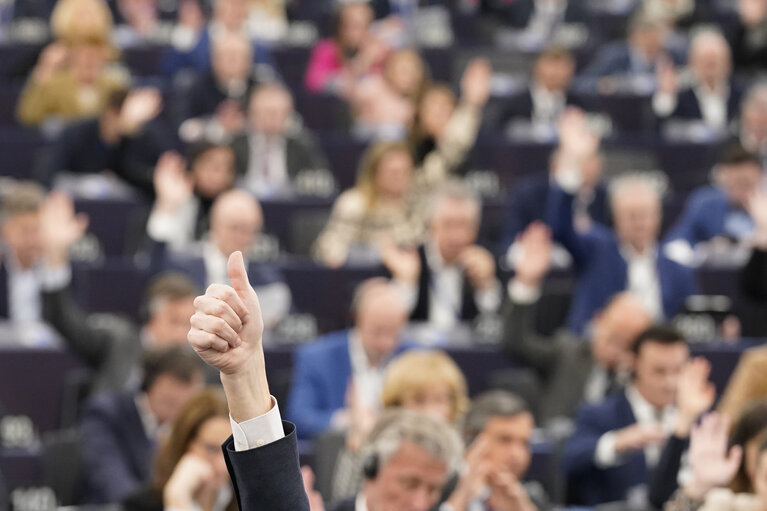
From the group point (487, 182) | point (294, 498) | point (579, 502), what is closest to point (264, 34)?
point (487, 182)

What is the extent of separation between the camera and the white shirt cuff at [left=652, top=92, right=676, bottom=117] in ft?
29.8

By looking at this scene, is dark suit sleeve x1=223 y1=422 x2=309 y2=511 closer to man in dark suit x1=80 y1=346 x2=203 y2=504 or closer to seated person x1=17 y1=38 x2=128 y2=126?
man in dark suit x1=80 y1=346 x2=203 y2=504

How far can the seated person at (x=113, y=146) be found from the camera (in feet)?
24.0

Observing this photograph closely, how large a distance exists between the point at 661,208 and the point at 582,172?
0.64 metres

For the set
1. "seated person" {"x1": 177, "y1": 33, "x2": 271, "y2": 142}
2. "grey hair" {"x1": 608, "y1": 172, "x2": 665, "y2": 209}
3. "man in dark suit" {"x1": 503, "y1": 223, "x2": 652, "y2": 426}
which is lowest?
"man in dark suit" {"x1": 503, "y1": 223, "x2": 652, "y2": 426}

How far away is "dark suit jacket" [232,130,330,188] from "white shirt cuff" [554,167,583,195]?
4.25 feet

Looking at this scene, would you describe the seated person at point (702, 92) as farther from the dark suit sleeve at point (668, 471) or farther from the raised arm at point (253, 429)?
the raised arm at point (253, 429)

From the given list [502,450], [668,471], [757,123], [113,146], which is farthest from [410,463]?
[757,123]

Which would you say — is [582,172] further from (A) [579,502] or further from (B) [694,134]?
(A) [579,502]

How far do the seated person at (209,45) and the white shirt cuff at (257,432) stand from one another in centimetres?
689

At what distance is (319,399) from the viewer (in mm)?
5289

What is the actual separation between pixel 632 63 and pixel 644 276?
3233 millimetres

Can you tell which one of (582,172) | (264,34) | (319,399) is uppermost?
(264,34)

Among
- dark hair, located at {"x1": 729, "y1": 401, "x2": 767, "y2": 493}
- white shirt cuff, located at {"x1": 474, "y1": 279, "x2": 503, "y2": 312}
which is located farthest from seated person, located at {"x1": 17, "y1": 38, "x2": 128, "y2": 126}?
dark hair, located at {"x1": 729, "y1": 401, "x2": 767, "y2": 493}
